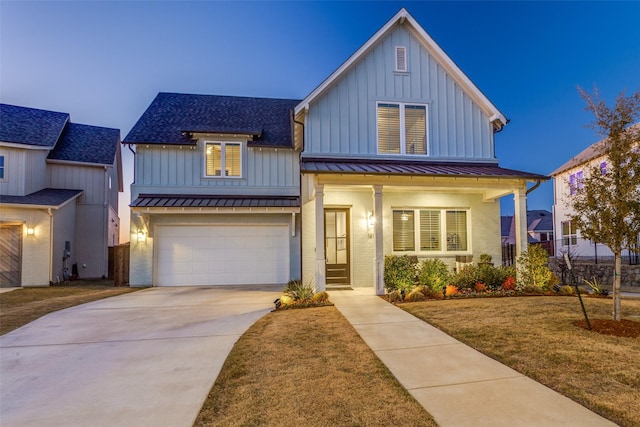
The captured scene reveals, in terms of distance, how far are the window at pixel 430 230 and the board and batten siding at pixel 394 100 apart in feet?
6.42

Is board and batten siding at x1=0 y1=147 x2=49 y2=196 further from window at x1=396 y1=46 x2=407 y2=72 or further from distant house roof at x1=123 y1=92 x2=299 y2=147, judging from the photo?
window at x1=396 y1=46 x2=407 y2=72

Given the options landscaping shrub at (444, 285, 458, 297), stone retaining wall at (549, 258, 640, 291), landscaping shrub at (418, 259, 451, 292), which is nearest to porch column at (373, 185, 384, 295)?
landscaping shrub at (418, 259, 451, 292)

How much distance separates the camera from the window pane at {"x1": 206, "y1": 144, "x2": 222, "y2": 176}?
39.6 ft

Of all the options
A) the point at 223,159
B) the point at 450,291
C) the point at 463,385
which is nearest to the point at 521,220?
the point at 450,291

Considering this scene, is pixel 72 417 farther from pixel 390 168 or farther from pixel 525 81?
pixel 525 81

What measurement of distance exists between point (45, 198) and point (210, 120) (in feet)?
23.2

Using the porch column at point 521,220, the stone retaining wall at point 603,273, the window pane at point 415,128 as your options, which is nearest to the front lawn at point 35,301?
the window pane at point 415,128

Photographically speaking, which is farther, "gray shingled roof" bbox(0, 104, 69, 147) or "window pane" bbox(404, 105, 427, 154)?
"gray shingled roof" bbox(0, 104, 69, 147)

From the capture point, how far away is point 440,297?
8.09 metres

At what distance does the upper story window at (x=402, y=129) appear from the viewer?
35.6 feet

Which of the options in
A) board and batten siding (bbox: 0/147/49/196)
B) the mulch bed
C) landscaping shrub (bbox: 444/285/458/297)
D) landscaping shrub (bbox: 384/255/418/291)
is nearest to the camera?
the mulch bed

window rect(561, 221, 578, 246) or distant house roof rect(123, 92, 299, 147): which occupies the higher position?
distant house roof rect(123, 92, 299, 147)

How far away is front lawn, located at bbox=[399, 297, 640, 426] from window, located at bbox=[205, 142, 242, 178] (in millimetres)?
7879

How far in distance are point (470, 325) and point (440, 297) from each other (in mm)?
2416
